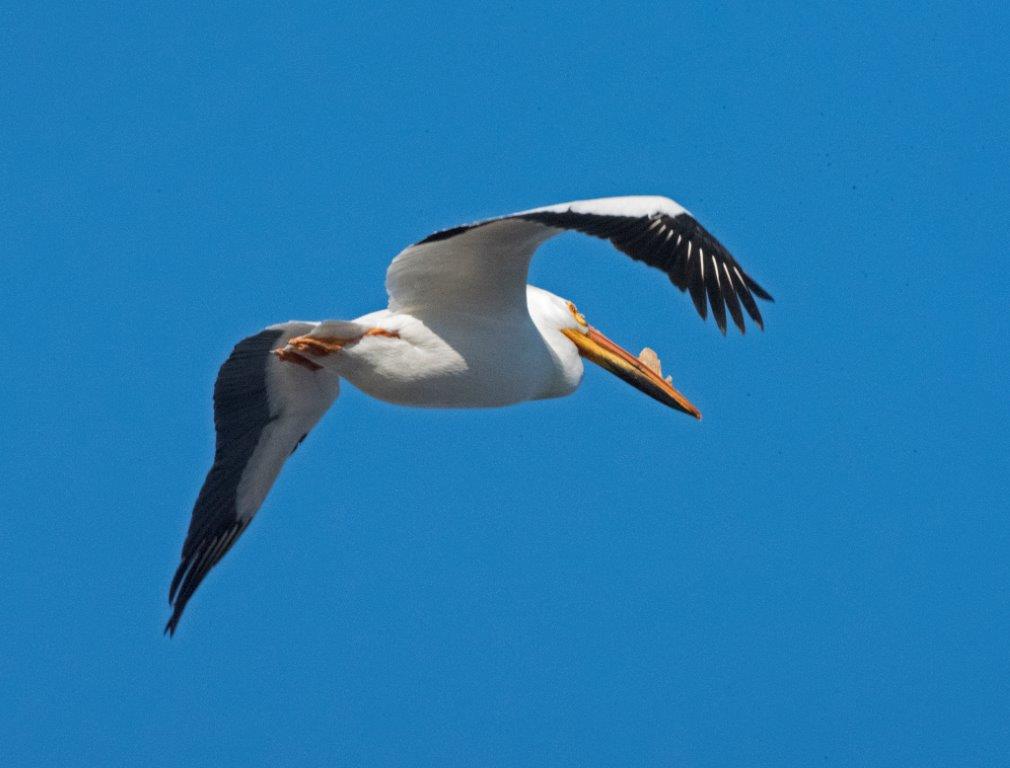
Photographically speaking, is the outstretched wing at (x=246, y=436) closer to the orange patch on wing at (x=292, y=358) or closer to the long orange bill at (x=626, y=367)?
the orange patch on wing at (x=292, y=358)

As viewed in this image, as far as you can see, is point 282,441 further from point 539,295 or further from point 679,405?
point 679,405

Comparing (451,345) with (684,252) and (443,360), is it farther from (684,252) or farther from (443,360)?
(684,252)

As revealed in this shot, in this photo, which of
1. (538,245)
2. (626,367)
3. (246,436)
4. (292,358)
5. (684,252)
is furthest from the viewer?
(626,367)

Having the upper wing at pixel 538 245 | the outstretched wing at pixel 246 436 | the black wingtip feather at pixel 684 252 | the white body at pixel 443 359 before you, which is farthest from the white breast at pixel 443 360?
the black wingtip feather at pixel 684 252

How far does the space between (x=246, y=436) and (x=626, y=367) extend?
238 centimetres

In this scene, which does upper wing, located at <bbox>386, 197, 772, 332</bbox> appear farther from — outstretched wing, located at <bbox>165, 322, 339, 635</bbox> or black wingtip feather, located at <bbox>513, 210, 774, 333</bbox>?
outstretched wing, located at <bbox>165, 322, 339, 635</bbox>

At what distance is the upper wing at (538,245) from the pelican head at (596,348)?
84cm

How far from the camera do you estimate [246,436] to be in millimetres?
10562

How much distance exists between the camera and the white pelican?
8734mm

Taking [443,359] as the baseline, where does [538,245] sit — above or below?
above

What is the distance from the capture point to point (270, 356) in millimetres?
10180

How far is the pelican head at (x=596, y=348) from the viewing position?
34.6ft

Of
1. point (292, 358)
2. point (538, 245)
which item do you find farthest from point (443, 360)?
point (292, 358)

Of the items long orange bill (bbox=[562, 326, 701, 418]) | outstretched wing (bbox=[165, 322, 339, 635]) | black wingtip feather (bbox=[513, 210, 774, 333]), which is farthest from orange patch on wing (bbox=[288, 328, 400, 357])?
long orange bill (bbox=[562, 326, 701, 418])
